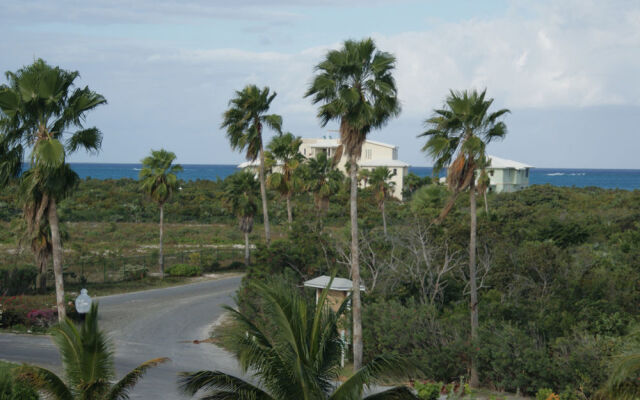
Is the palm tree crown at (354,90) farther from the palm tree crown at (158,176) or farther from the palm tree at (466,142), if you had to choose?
the palm tree crown at (158,176)

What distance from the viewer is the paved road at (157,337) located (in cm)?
1969

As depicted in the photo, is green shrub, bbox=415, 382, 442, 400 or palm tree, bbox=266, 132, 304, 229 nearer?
green shrub, bbox=415, 382, 442, 400

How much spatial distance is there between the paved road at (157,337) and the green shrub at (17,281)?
3.57 metres

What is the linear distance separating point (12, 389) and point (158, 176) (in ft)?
92.8

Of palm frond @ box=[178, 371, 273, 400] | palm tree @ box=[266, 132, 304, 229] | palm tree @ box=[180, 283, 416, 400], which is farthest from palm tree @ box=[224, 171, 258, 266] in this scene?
palm frond @ box=[178, 371, 273, 400]

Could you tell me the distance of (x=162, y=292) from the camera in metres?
35.1

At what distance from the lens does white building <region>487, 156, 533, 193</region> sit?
82.1m

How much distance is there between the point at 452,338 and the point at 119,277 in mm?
23798

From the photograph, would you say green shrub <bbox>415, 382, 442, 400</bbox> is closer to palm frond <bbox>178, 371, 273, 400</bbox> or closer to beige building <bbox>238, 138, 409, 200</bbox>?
palm frond <bbox>178, 371, 273, 400</bbox>

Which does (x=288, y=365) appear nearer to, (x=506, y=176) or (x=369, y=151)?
(x=506, y=176)

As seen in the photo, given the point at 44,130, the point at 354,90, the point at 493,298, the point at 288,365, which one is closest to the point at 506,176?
the point at 493,298

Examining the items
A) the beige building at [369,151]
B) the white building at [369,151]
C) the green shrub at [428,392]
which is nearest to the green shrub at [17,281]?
the green shrub at [428,392]

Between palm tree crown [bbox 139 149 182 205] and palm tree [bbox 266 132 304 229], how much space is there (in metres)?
5.97

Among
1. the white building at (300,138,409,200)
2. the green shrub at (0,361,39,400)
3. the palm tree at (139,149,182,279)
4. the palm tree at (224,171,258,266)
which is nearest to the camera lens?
the green shrub at (0,361,39,400)
